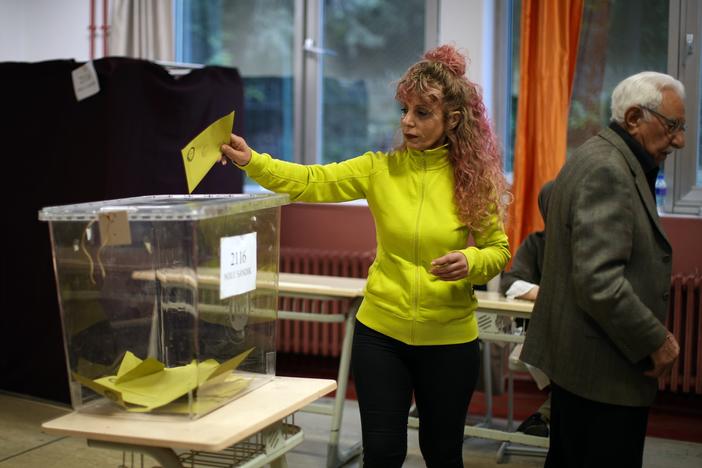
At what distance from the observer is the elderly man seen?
198 cm

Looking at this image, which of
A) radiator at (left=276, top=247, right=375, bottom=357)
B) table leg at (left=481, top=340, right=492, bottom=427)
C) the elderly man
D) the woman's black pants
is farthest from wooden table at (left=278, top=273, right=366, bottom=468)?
the elderly man

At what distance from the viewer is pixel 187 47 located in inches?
229

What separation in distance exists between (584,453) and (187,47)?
4404 millimetres

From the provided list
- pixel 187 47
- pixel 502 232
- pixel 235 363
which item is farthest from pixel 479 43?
pixel 235 363

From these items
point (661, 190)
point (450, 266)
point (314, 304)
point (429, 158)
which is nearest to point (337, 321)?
point (314, 304)

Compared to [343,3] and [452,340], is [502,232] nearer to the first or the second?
[452,340]

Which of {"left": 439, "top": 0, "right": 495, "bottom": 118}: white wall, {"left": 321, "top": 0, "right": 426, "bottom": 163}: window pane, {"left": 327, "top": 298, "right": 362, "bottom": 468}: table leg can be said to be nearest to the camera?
{"left": 327, "top": 298, "right": 362, "bottom": 468}: table leg

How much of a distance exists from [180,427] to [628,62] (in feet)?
12.5

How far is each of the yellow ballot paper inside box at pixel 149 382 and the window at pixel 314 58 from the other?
3.66 metres

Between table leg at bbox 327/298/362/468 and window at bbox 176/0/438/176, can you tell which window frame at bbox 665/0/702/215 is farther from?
table leg at bbox 327/298/362/468

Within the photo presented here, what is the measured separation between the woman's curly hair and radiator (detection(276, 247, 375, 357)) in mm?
2760

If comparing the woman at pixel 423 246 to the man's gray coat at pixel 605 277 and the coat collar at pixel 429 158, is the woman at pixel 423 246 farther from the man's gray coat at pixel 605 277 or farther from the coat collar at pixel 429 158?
the man's gray coat at pixel 605 277

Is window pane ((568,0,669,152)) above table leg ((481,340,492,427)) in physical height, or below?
above

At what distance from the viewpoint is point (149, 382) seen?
170 cm
